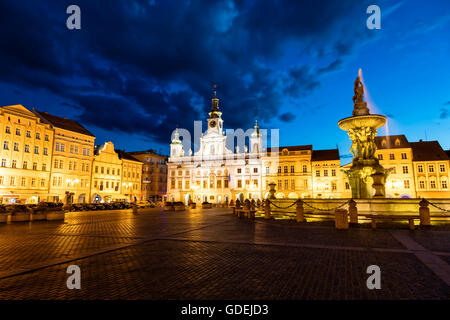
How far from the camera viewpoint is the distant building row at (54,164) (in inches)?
1473

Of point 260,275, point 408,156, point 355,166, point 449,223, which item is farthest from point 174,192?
point 260,275

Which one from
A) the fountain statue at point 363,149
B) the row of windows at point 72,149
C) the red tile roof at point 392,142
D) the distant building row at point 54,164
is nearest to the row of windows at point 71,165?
the distant building row at point 54,164

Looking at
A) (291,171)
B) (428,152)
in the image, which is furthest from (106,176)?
(428,152)

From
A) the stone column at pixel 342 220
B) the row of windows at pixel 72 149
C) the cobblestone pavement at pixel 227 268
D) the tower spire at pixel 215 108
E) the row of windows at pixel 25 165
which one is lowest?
the cobblestone pavement at pixel 227 268

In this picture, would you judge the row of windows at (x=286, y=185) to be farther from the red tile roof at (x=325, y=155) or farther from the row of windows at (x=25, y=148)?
the row of windows at (x=25, y=148)

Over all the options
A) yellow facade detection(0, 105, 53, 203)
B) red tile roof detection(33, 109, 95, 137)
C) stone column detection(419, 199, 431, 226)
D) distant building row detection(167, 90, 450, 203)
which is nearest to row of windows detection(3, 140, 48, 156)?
yellow facade detection(0, 105, 53, 203)

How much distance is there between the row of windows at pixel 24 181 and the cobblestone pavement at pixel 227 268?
114ft

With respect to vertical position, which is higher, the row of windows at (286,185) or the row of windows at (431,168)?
the row of windows at (431,168)

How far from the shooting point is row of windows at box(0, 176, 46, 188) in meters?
36.5

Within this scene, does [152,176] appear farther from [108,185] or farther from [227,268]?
[227,268]
